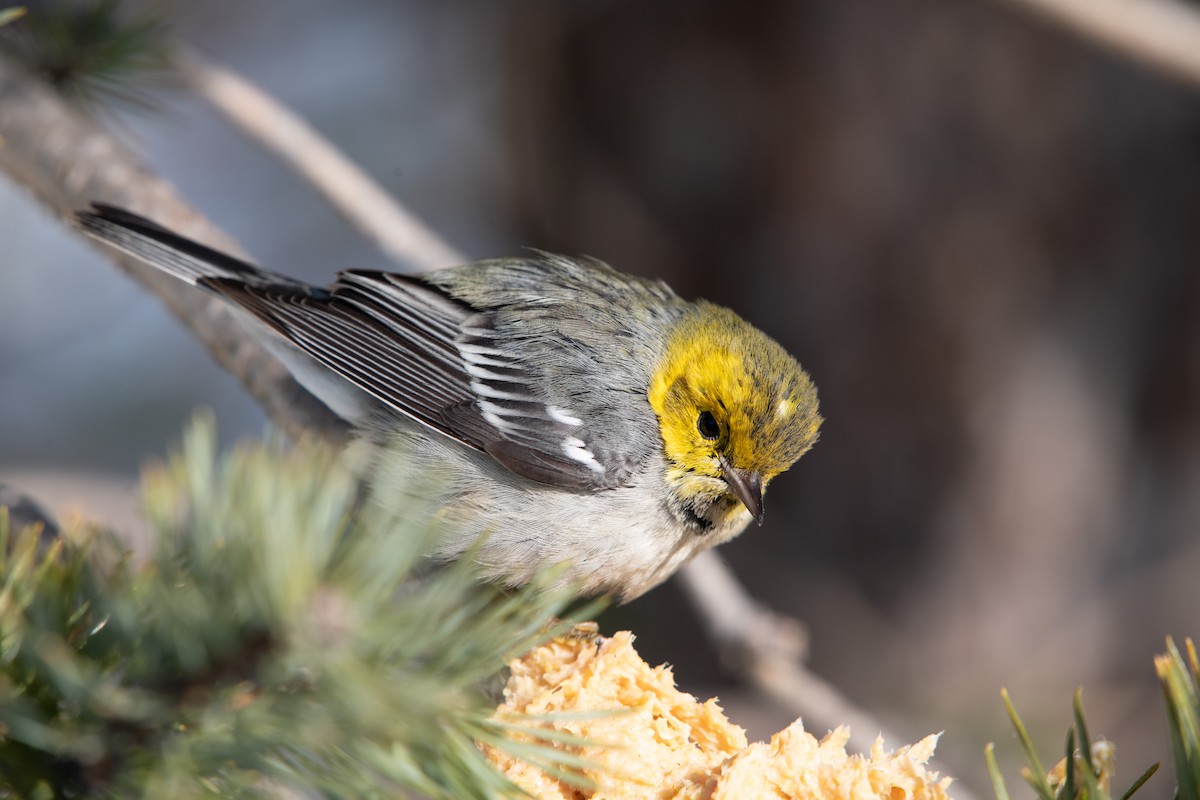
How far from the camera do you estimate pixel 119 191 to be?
100 inches

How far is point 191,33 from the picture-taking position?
6945mm

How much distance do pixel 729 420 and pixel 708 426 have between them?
8 centimetres

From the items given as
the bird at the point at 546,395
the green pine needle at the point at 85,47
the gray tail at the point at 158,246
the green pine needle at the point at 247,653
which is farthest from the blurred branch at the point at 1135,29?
the green pine needle at the point at 247,653

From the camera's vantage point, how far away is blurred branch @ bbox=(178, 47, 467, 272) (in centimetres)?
298

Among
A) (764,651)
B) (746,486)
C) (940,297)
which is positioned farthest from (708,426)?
(940,297)

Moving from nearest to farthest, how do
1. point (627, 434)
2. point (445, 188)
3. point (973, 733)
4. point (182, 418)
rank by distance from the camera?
point (627, 434) → point (973, 733) → point (182, 418) → point (445, 188)

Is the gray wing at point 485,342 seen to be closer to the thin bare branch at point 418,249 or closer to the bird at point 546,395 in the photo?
the bird at point 546,395

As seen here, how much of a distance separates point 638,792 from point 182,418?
18.6ft

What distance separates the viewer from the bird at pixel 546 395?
2303 mm

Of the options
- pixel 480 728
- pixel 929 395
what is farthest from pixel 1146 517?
pixel 480 728

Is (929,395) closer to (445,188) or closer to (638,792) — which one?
(638,792)

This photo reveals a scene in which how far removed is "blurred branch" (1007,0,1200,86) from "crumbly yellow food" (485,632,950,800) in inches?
88.0

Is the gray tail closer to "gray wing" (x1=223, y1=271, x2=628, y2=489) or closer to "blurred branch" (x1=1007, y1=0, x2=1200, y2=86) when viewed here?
"gray wing" (x1=223, y1=271, x2=628, y2=489)

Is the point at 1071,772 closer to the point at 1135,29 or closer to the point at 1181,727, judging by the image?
the point at 1181,727
